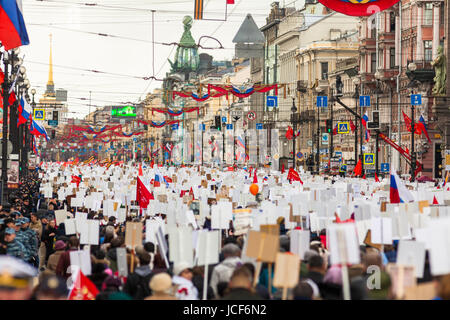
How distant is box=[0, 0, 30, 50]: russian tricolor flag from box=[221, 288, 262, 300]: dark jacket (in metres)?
12.9

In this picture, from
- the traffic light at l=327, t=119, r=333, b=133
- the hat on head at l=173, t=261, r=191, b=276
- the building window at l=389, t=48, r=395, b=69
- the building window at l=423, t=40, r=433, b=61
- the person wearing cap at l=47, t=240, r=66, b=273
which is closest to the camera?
the hat on head at l=173, t=261, r=191, b=276

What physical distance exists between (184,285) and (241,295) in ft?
5.61

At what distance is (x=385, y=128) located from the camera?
74.7 metres

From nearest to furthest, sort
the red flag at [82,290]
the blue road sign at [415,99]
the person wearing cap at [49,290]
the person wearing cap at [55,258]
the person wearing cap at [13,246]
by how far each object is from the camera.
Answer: the person wearing cap at [49,290], the red flag at [82,290], the person wearing cap at [55,258], the person wearing cap at [13,246], the blue road sign at [415,99]

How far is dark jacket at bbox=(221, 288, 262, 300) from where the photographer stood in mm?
8836

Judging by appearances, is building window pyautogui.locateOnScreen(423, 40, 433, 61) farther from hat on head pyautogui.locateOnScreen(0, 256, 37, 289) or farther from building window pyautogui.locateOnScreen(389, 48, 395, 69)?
hat on head pyautogui.locateOnScreen(0, 256, 37, 289)

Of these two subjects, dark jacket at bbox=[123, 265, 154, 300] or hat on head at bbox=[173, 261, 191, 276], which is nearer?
dark jacket at bbox=[123, 265, 154, 300]

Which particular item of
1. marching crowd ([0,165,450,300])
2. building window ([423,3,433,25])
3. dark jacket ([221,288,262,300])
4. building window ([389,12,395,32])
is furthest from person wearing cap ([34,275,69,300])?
building window ([389,12,395,32])

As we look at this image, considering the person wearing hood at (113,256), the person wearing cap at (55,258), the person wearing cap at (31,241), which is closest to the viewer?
the person wearing hood at (113,256)

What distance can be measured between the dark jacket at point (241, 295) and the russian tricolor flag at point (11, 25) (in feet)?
42.4

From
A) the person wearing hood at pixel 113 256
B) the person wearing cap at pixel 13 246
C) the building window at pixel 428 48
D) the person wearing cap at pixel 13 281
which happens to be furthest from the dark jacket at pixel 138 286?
the building window at pixel 428 48

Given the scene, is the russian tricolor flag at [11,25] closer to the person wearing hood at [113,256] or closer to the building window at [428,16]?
the person wearing hood at [113,256]

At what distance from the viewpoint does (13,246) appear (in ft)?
50.5

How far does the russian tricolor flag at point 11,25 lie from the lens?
2047 cm
